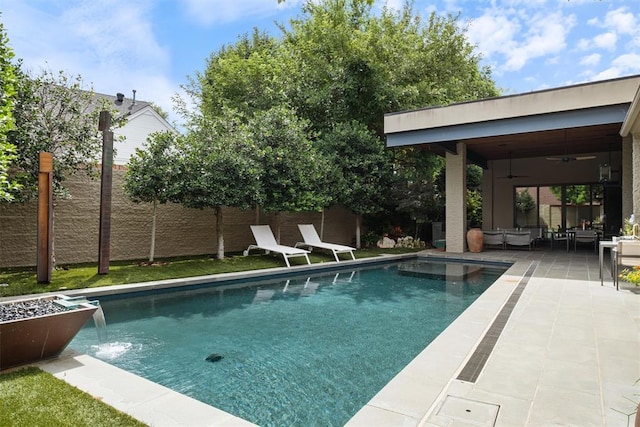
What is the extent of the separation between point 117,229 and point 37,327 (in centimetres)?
690

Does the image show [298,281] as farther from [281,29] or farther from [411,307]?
[281,29]

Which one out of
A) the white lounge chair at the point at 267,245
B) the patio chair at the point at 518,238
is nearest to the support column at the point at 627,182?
the patio chair at the point at 518,238

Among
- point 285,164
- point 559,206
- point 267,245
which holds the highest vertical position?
point 285,164

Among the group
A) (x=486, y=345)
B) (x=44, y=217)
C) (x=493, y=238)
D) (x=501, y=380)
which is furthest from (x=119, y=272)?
(x=493, y=238)

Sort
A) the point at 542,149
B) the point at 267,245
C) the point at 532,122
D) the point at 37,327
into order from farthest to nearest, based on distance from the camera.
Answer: the point at 542,149, the point at 267,245, the point at 532,122, the point at 37,327

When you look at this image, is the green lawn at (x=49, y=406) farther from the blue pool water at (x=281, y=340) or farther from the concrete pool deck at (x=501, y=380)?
the blue pool water at (x=281, y=340)

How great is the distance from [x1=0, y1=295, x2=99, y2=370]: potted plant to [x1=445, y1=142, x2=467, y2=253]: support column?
1079 cm

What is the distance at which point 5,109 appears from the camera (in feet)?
13.4

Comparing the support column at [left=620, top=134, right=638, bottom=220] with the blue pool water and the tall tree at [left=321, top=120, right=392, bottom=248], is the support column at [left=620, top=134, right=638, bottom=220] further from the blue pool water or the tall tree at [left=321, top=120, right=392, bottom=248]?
the tall tree at [left=321, top=120, right=392, bottom=248]

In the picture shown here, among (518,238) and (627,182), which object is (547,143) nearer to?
(627,182)

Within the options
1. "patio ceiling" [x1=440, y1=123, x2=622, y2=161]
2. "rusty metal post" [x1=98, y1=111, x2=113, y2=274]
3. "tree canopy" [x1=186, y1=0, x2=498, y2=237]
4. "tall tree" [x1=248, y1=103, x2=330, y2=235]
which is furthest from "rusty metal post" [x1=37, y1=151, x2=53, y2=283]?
"patio ceiling" [x1=440, y1=123, x2=622, y2=161]

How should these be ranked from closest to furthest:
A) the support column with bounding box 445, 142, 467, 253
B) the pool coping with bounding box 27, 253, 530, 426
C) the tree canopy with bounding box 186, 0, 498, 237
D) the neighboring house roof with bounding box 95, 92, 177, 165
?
the pool coping with bounding box 27, 253, 530, 426, the support column with bounding box 445, 142, 467, 253, the tree canopy with bounding box 186, 0, 498, 237, the neighboring house roof with bounding box 95, 92, 177, 165

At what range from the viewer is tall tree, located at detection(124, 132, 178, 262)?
8.52 meters

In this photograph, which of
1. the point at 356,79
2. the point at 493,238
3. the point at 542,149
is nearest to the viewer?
the point at 493,238
